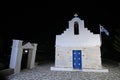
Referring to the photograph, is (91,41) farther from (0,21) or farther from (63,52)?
(0,21)

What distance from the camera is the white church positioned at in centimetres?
1119

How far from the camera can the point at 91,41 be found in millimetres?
11469

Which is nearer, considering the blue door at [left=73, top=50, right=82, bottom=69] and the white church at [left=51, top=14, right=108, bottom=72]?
the white church at [left=51, top=14, right=108, bottom=72]

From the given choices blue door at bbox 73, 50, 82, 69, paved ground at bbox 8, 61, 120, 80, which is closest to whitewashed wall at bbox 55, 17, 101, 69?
blue door at bbox 73, 50, 82, 69

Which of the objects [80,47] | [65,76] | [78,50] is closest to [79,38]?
[80,47]

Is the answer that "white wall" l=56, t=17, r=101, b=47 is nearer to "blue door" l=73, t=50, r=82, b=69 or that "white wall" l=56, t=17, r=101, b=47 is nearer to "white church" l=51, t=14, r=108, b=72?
"white church" l=51, t=14, r=108, b=72

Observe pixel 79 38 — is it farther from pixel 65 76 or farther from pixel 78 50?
pixel 65 76

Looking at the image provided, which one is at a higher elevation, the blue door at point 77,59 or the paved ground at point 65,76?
the blue door at point 77,59

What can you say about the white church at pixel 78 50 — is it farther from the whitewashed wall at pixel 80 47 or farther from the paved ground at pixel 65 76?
the paved ground at pixel 65 76

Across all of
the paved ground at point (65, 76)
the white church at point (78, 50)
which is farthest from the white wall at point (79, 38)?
the paved ground at point (65, 76)

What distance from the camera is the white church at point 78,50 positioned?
11188 mm

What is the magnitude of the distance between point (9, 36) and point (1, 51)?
3733mm

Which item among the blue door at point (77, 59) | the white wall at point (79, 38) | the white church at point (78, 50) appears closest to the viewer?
the white church at point (78, 50)

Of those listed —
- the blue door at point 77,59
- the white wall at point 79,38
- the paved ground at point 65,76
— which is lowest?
the paved ground at point 65,76
